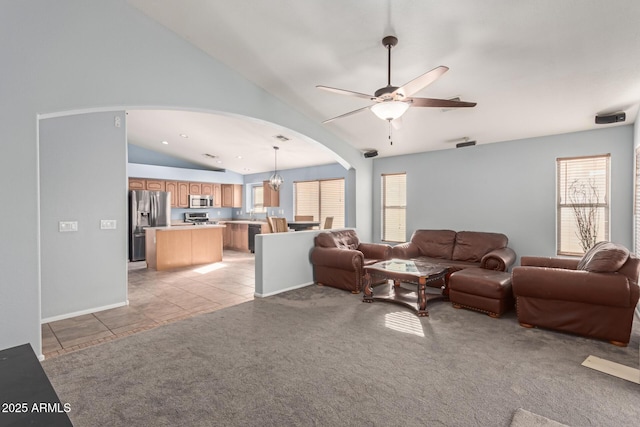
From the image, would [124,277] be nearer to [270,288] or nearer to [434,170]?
[270,288]

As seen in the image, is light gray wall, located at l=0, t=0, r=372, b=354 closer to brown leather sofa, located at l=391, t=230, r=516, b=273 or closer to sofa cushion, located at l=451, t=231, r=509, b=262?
brown leather sofa, located at l=391, t=230, r=516, b=273

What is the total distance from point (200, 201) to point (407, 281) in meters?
7.58

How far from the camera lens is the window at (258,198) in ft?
34.3

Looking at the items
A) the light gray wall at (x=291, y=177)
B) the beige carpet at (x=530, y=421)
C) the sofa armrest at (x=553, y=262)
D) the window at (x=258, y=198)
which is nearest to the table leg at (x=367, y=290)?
the sofa armrest at (x=553, y=262)

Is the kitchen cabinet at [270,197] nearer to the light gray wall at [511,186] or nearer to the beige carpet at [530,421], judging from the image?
the light gray wall at [511,186]

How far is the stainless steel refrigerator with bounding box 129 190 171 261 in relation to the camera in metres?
7.68

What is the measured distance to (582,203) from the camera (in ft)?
15.6

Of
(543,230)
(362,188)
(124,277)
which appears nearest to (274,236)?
(124,277)

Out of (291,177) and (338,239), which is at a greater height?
(291,177)

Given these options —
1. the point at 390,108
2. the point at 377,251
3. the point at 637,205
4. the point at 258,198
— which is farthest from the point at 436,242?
the point at 258,198

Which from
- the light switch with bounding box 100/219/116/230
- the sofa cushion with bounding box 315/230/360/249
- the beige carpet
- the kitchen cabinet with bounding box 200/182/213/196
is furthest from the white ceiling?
the kitchen cabinet with bounding box 200/182/213/196

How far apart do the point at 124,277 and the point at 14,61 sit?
106 inches

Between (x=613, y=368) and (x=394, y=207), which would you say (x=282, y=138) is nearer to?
(x=394, y=207)

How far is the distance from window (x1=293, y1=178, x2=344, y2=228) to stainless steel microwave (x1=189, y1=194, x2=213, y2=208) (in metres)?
2.89
